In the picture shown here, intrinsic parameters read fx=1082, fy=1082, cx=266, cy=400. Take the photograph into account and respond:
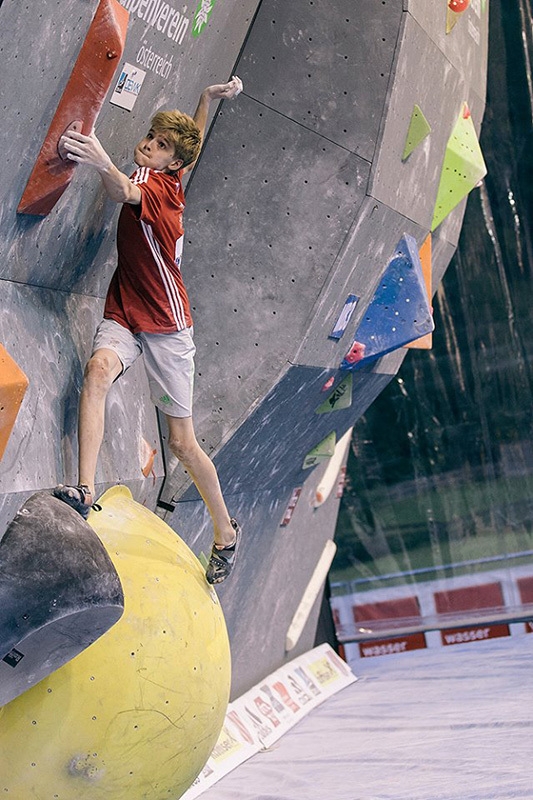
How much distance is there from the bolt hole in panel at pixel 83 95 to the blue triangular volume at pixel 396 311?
69.1 inches

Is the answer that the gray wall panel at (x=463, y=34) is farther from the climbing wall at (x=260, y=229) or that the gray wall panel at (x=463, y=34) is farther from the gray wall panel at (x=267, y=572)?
the gray wall panel at (x=267, y=572)

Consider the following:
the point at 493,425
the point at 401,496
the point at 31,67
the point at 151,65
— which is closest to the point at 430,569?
the point at 401,496

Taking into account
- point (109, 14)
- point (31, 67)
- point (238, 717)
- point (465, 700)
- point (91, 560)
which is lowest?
point (238, 717)

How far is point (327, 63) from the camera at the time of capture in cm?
378

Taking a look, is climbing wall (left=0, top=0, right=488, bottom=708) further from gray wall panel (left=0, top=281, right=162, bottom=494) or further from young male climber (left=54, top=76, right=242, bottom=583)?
young male climber (left=54, top=76, right=242, bottom=583)

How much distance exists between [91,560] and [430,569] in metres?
4.47

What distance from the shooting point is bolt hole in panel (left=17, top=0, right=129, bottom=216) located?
104 inches

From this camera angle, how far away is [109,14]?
2.65 metres

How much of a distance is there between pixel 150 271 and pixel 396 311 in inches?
59.3

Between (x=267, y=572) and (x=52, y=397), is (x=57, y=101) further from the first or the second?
(x=267, y=572)

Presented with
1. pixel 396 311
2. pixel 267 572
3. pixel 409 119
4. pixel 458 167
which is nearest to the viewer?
pixel 409 119

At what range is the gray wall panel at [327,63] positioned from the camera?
3744 millimetres

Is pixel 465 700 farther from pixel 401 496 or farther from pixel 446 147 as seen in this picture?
pixel 446 147

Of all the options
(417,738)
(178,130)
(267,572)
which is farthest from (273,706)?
(178,130)
